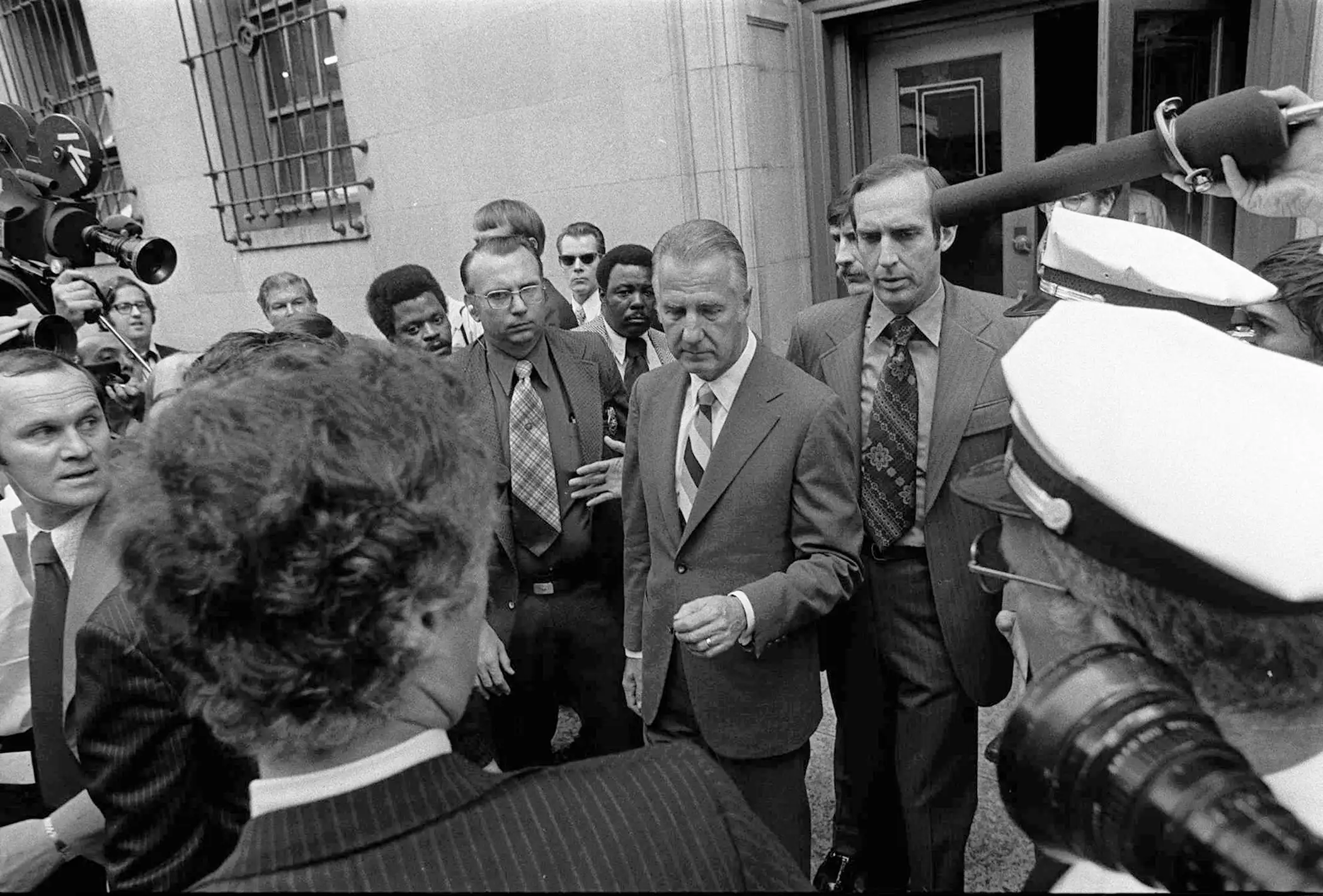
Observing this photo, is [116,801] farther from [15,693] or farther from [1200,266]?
[1200,266]

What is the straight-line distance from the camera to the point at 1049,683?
788 mm

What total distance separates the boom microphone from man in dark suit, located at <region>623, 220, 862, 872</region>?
0.86 metres

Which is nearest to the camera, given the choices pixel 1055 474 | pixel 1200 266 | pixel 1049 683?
pixel 1049 683

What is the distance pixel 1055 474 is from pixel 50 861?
73.9 inches

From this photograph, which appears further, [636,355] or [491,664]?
[636,355]

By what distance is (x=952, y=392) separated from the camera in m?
2.24

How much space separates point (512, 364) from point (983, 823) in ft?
6.93

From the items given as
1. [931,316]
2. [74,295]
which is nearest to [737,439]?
[931,316]

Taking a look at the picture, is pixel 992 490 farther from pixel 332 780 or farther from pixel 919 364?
pixel 919 364

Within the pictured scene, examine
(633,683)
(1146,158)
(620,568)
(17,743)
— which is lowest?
(633,683)

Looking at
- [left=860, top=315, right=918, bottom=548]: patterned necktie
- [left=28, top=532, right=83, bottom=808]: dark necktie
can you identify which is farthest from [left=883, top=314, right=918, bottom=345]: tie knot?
[left=28, top=532, right=83, bottom=808]: dark necktie

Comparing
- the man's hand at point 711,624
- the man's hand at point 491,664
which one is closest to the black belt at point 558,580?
the man's hand at point 491,664

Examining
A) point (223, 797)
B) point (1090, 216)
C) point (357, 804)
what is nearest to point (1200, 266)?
point (1090, 216)

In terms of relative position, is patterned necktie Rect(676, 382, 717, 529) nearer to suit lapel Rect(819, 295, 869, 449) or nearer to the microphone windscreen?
suit lapel Rect(819, 295, 869, 449)
